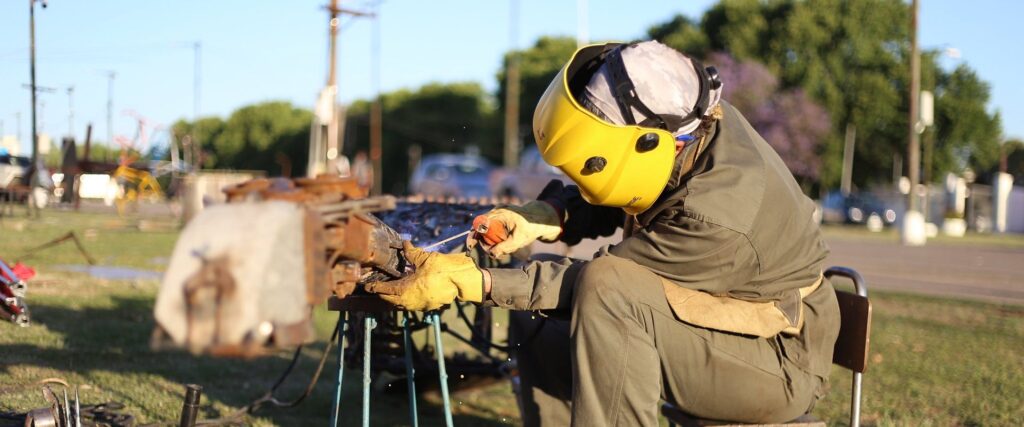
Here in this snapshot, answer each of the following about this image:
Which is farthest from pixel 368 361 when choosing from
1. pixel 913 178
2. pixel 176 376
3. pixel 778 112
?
pixel 778 112

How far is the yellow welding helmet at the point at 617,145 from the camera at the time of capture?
2.39 metres

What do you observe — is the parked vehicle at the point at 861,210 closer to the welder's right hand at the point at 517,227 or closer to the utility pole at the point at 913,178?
the utility pole at the point at 913,178

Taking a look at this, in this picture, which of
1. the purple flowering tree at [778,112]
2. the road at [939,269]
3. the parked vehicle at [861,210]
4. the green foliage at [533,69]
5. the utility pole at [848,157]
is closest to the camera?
the road at [939,269]

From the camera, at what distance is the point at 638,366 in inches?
90.5

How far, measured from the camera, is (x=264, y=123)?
90.4 m

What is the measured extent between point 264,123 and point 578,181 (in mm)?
91387

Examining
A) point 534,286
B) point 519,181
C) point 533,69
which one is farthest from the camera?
point 533,69

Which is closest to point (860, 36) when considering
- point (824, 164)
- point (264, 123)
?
point (824, 164)

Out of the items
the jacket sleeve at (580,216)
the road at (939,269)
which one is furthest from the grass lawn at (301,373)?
the jacket sleeve at (580,216)

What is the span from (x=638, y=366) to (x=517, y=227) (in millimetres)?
843

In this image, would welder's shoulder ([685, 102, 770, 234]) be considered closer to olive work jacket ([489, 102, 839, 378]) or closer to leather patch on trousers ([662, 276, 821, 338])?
olive work jacket ([489, 102, 839, 378])

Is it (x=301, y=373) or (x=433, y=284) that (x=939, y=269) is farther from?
(x=433, y=284)

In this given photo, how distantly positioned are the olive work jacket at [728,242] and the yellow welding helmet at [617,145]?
0.25 ft

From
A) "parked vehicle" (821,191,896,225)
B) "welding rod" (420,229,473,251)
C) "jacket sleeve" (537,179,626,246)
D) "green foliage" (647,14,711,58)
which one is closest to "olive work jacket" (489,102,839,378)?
"jacket sleeve" (537,179,626,246)
